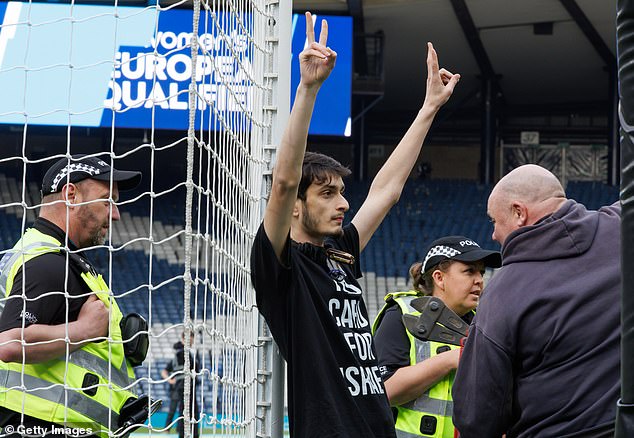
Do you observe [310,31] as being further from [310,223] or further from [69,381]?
[69,381]

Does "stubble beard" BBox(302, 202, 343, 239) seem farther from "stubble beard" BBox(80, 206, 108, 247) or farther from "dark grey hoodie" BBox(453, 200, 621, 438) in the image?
"stubble beard" BBox(80, 206, 108, 247)

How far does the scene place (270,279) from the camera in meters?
3.09

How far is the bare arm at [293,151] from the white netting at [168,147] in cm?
24

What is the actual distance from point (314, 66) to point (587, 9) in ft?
55.6

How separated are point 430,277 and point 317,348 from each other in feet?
3.95

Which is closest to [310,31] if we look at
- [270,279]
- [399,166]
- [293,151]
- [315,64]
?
[315,64]

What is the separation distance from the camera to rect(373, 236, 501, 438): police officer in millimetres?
3750

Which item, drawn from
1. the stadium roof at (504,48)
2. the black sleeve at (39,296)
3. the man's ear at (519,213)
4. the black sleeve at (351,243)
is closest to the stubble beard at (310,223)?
the black sleeve at (351,243)

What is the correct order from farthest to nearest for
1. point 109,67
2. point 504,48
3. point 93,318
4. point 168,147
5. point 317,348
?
1. point 504,48
2. point 109,67
3. point 168,147
4. point 93,318
5. point 317,348

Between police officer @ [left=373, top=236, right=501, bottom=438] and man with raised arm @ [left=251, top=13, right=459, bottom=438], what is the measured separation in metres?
0.51

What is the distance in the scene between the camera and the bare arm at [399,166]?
376cm

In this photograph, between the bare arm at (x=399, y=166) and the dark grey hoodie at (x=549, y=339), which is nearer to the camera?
the dark grey hoodie at (x=549, y=339)

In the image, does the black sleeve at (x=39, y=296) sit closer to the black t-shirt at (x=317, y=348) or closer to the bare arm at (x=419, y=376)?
the black t-shirt at (x=317, y=348)

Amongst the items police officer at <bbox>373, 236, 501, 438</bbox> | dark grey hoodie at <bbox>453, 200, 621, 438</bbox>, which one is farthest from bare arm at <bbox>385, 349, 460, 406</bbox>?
dark grey hoodie at <bbox>453, 200, 621, 438</bbox>
